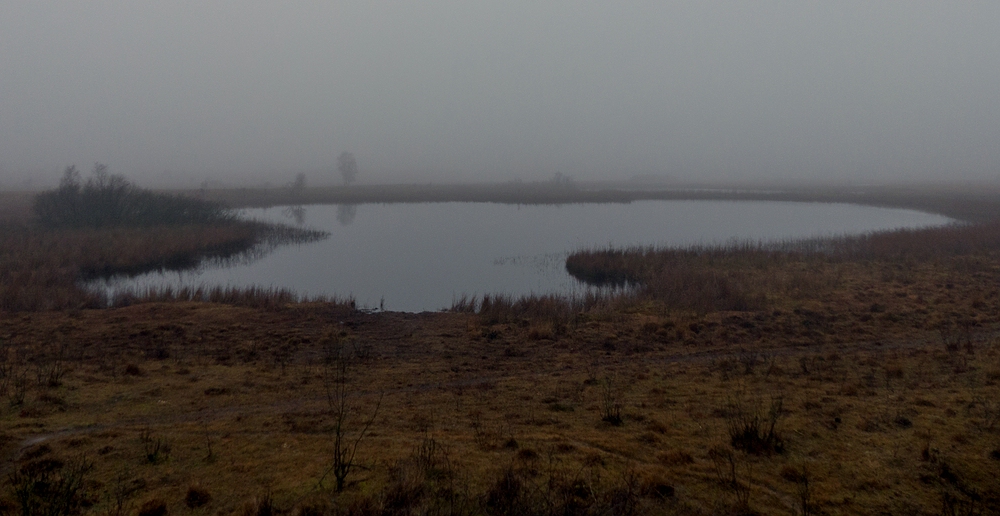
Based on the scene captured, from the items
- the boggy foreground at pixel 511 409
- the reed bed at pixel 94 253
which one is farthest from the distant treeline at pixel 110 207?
the boggy foreground at pixel 511 409

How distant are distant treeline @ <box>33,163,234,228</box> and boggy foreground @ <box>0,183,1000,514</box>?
19.8 meters

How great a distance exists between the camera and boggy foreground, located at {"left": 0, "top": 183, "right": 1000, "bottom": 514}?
4.74 metres

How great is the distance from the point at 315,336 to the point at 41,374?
4.45 m

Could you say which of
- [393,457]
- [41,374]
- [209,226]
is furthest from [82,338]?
[209,226]

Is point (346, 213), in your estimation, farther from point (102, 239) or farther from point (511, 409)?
point (511, 409)

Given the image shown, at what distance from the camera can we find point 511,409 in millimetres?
7160

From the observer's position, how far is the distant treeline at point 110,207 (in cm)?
2947

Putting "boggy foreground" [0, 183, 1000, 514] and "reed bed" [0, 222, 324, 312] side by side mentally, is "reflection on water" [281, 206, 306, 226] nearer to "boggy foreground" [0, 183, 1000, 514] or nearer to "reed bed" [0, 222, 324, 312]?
"reed bed" [0, 222, 324, 312]

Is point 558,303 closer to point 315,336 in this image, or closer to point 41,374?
point 315,336

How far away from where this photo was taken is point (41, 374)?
8234mm

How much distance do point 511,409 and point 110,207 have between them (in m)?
31.6

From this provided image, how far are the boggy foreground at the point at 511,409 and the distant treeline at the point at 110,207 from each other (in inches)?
780

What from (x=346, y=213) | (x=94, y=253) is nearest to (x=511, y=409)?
(x=94, y=253)

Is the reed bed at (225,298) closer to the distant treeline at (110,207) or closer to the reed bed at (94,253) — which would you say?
the reed bed at (94,253)
